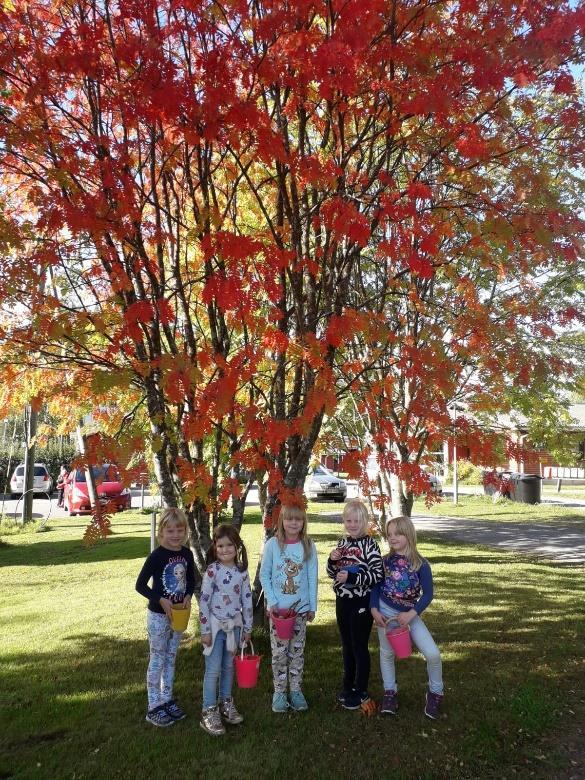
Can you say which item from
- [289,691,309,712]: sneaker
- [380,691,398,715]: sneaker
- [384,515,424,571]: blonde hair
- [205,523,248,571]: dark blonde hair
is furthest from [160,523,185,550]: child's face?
[380,691,398,715]: sneaker

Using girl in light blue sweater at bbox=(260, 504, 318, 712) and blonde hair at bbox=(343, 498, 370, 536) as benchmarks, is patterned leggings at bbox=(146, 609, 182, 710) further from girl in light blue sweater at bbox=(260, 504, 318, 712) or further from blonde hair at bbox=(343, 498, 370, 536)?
blonde hair at bbox=(343, 498, 370, 536)

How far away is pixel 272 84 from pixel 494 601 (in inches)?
235

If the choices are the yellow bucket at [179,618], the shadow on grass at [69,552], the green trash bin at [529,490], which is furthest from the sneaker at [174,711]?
the green trash bin at [529,490]

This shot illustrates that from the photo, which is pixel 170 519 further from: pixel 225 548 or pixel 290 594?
pixel 290 594

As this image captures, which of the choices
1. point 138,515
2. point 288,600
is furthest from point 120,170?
point 138,515

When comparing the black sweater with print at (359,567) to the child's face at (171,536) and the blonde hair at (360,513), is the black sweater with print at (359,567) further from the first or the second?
the child's face at (171,536)

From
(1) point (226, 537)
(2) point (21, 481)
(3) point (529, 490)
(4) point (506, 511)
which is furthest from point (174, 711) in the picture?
(2) point (21, 481)

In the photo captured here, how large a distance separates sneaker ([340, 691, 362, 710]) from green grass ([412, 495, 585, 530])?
1082 centimetres

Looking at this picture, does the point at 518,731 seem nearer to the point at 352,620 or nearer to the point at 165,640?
the point at 352,620

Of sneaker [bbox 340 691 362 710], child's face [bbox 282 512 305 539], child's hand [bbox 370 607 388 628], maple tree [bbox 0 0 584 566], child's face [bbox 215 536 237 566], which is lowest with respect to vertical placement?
sneaker [bbox 340 691 362 710]

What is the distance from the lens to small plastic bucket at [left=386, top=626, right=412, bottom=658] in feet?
12.0

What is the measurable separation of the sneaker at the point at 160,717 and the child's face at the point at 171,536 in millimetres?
999

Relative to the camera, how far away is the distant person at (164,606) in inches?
146

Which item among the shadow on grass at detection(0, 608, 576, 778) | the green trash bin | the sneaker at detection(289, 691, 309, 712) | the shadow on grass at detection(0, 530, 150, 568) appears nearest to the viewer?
the shadow on grass at detection(0, 608, 576, 778)
